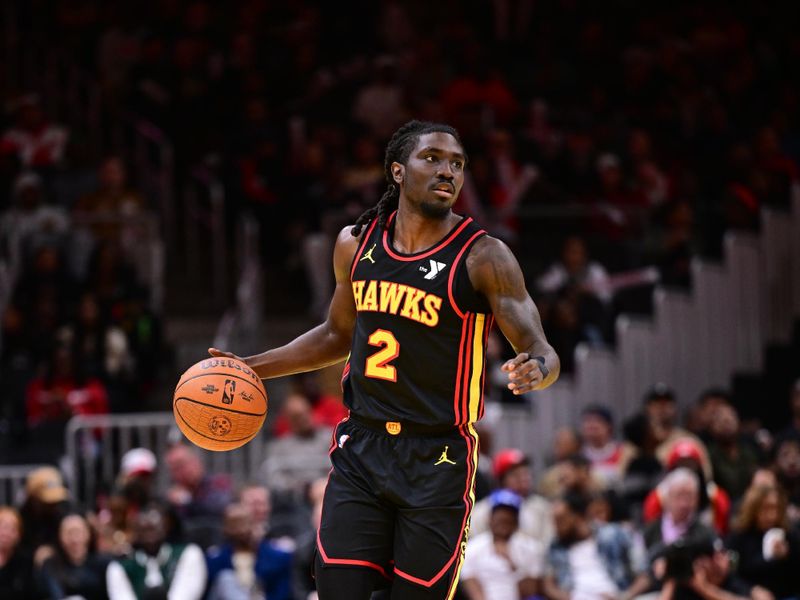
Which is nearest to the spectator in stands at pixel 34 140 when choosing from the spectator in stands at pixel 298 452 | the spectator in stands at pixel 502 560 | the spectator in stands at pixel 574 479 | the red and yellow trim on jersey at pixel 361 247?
the spectator in stands at pixel 298 452

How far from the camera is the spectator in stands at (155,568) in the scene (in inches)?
434

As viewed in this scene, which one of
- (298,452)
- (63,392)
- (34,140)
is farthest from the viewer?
(34,140)

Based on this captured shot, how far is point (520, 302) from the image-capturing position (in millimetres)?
6145

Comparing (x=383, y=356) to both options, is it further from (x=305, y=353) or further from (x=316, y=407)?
(x=316, y=407)

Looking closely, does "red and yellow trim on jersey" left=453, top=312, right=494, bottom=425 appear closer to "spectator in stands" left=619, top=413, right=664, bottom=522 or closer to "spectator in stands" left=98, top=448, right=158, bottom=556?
"spectator in stands" left=98, top=448, right=158, bottom=556

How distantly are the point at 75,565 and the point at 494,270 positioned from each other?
616 cm

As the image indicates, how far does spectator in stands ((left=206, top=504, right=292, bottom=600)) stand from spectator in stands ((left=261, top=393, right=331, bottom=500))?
55.8 inches

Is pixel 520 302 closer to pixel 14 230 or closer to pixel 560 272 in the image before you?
pixel 560 272

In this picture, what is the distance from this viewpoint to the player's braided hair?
6.42 metres

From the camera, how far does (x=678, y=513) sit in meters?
10.9

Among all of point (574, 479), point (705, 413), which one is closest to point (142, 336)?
point (574, 479)

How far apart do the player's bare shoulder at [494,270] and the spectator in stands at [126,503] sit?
6161 mm

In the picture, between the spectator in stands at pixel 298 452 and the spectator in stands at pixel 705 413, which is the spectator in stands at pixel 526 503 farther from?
the spectator in stands at pixel 298 452

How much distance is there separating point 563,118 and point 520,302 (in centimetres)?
1270
